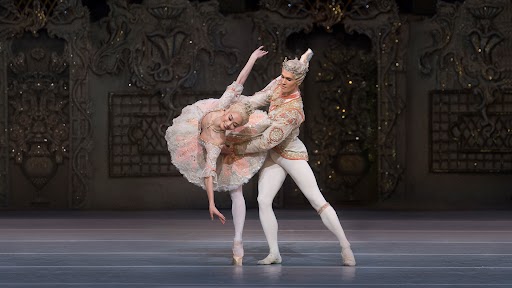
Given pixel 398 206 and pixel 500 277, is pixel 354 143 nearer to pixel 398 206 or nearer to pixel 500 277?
pixel 398 206

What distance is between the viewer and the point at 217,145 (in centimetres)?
848

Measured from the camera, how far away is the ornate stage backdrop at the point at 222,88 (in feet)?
48.6

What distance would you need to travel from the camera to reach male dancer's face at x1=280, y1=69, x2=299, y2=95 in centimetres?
856

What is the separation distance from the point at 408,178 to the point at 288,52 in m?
2.17

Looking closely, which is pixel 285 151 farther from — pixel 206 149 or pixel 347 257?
pixel 347 257

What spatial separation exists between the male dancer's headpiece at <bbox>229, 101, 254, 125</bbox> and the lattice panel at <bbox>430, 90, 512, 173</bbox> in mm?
6805

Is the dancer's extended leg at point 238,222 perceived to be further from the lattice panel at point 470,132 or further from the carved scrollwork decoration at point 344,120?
the lattice panel at point 470,132

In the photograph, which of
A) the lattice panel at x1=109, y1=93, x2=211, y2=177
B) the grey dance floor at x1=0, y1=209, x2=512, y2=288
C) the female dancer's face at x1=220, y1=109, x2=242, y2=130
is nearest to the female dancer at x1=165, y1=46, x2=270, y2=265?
the female dancer's face at x1=220, y1=109, x2=242, y2=130

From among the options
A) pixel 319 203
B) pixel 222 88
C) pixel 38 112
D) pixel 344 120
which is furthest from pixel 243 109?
pixel 38 112

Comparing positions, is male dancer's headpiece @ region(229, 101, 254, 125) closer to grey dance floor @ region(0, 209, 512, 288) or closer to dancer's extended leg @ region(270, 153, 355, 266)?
dancer's extended leg @ region(270, 153, 355, 266)

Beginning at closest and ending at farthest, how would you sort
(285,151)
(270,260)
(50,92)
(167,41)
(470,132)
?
(285,151)
(270,260)
(167,41)
(470,132)
(50,92)

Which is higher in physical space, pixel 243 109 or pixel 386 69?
pixel 386 69

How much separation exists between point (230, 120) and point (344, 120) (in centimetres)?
696

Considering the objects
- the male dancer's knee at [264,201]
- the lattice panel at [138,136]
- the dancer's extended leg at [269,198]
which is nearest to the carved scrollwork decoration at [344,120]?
the lattice panel at [138,136]
